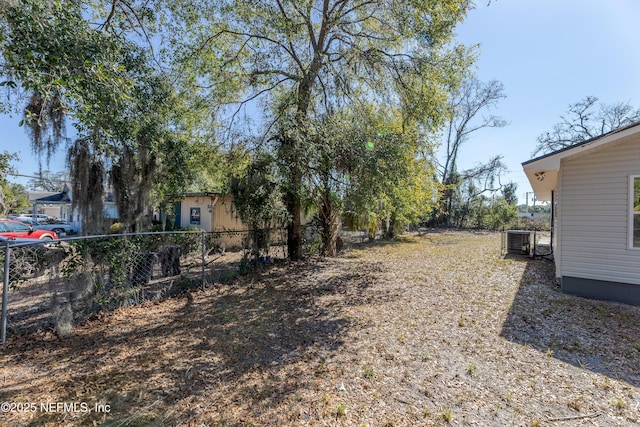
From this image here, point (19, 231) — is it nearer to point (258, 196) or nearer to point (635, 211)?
point (258, 196)

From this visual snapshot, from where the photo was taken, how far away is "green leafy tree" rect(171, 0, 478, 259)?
7.23 meters

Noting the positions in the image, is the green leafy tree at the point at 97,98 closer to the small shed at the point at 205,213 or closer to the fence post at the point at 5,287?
the fence post at the point at 5,287

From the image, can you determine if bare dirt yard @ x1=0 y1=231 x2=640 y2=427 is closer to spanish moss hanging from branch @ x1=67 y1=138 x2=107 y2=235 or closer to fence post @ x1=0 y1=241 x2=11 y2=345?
fence post @ x1=0 y1=241 x2=11 y2=345

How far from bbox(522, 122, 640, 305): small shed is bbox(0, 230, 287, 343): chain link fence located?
762 centimetres

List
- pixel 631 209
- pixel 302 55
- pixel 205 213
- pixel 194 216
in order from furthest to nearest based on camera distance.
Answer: pixel 194 216, pixel 205 213, pixel 302 55, pixel 631 209

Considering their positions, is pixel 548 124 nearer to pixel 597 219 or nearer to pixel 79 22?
pixel 597 219

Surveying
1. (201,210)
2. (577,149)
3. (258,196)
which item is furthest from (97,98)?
(201,210)

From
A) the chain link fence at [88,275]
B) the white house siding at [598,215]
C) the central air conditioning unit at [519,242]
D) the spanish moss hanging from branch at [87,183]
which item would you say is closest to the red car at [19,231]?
the chain link fence at [88,275]

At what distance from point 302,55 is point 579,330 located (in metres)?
9.28

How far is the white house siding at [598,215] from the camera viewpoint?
18.0 ft

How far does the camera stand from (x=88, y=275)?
4.43 meters

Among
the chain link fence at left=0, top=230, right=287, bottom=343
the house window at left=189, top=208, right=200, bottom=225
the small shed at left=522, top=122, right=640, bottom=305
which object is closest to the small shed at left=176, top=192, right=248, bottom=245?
the house window at left=189, top=208, right=200, bottom=225

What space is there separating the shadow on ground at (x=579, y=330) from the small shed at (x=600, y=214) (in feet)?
1.49

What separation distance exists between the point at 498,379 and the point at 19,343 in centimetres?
570
